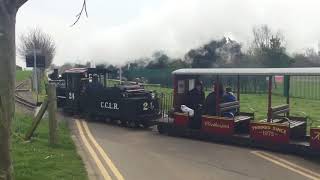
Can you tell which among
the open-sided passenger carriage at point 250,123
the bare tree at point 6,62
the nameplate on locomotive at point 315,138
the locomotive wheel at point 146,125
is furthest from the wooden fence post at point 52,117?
the nameplate on locomotive at point 315,138

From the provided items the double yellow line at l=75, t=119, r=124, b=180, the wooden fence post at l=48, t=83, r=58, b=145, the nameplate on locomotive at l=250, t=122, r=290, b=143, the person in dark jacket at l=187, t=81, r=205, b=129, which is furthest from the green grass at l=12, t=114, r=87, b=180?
the nameplate on locomotive at l=250, t=122, r=290, b=143

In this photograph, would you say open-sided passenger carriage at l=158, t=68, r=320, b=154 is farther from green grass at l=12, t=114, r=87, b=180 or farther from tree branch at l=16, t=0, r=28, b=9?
tree branch at l=16, t=0, r=28, b=9

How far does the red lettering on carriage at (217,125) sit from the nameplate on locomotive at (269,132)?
0.73 metres

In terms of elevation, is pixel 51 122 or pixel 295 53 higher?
pixel 295 53

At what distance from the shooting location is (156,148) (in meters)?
12.8

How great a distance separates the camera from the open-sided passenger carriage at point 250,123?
38.8 ft

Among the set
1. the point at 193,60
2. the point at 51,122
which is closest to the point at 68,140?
the point at 51,122

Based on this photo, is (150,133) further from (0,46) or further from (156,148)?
(0,46)

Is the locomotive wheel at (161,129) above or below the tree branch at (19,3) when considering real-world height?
below

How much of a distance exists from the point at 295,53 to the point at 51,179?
3254 cm

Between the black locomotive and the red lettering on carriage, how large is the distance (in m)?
2.75

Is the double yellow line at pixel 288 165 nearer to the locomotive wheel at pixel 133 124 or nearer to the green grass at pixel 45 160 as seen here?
the green grass at pixel 45 160

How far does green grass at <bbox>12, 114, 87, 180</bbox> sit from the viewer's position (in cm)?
831

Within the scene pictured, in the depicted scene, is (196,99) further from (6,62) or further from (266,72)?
(6,62)
